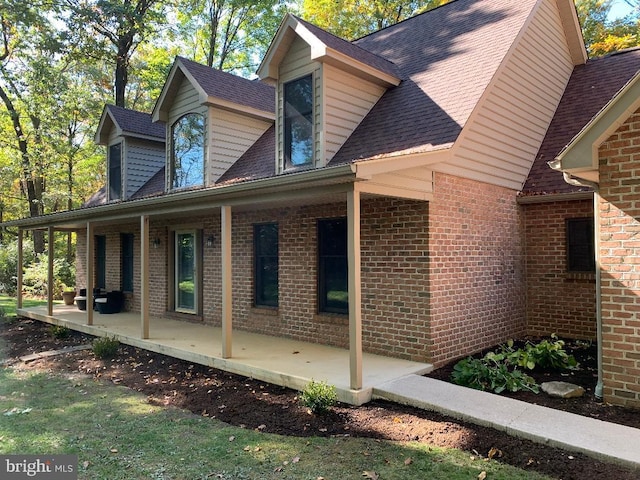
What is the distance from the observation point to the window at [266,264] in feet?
29.9

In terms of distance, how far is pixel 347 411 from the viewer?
203 inches

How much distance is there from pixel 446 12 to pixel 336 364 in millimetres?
8623

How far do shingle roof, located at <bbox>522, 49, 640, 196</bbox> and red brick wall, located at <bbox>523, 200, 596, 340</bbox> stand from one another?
0.43m

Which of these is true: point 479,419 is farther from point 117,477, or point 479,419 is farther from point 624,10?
point 624,10

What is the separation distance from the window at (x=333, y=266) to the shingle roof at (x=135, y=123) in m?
7.43

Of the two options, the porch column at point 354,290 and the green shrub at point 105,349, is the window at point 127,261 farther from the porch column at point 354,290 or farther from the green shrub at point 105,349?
the porch column at point 354,290

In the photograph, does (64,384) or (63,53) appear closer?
(64,384)

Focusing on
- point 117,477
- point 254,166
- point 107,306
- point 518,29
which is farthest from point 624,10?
point 117,477

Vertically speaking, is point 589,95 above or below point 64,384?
above

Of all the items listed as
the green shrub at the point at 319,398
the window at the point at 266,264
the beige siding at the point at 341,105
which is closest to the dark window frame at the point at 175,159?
the window at the point at 266,264

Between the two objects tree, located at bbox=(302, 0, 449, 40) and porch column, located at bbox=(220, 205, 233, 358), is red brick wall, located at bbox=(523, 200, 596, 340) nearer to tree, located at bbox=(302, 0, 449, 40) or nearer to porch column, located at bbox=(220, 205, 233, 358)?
porch column, located at bbox=(220, 205, 233, 358)

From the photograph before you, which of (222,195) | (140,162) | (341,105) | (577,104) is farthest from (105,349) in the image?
(577,104)

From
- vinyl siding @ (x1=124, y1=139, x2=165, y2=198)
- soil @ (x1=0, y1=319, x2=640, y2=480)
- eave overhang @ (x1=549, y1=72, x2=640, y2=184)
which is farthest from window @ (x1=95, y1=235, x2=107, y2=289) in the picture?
eave overhang @ (x1=549, y1=72, x2=640, y2=184)

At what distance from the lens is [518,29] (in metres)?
8.26
